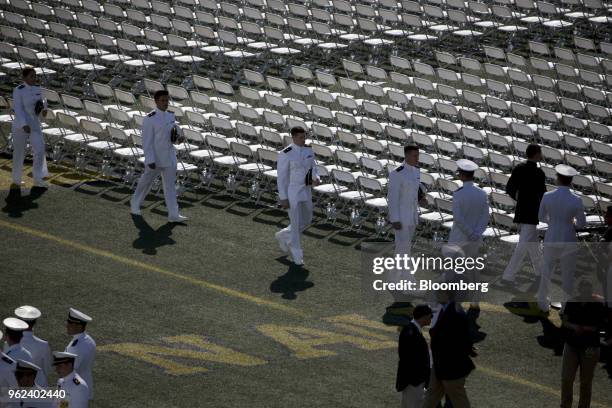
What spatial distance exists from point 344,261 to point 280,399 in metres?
5.35

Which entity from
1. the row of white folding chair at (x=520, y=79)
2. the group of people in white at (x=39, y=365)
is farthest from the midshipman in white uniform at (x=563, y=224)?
the row of white folding chair at (x=520, y=79)

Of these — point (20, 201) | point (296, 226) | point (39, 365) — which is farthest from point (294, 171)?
point (39, 365)

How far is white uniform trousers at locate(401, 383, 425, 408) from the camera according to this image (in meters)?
14.7

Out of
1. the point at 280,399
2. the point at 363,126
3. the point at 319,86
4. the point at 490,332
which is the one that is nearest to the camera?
the point at 280,399

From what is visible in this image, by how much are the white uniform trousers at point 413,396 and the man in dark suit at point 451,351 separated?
0.62 ft

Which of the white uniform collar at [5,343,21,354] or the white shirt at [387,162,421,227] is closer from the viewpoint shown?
the white uniform collar at [5,343,21,354]

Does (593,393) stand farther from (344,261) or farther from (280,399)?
(344,261)

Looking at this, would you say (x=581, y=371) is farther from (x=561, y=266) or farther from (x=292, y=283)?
(x=292, y=283)

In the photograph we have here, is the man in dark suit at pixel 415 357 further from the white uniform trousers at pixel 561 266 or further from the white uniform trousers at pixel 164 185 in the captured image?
the white uniform trousers at pixel 164 185

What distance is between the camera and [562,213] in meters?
18.5

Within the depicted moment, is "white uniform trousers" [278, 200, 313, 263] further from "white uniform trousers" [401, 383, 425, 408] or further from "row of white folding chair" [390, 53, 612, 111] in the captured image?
"row of white folding chair" [390, 53, 612, 111]

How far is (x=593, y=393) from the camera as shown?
16.6 meters

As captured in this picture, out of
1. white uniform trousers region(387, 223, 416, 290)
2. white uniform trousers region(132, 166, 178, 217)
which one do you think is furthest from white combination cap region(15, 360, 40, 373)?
white uniform trousers region(132, 166, 178, 217)

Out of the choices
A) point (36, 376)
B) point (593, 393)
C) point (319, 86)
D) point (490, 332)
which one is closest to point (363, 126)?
point (319, 86)
